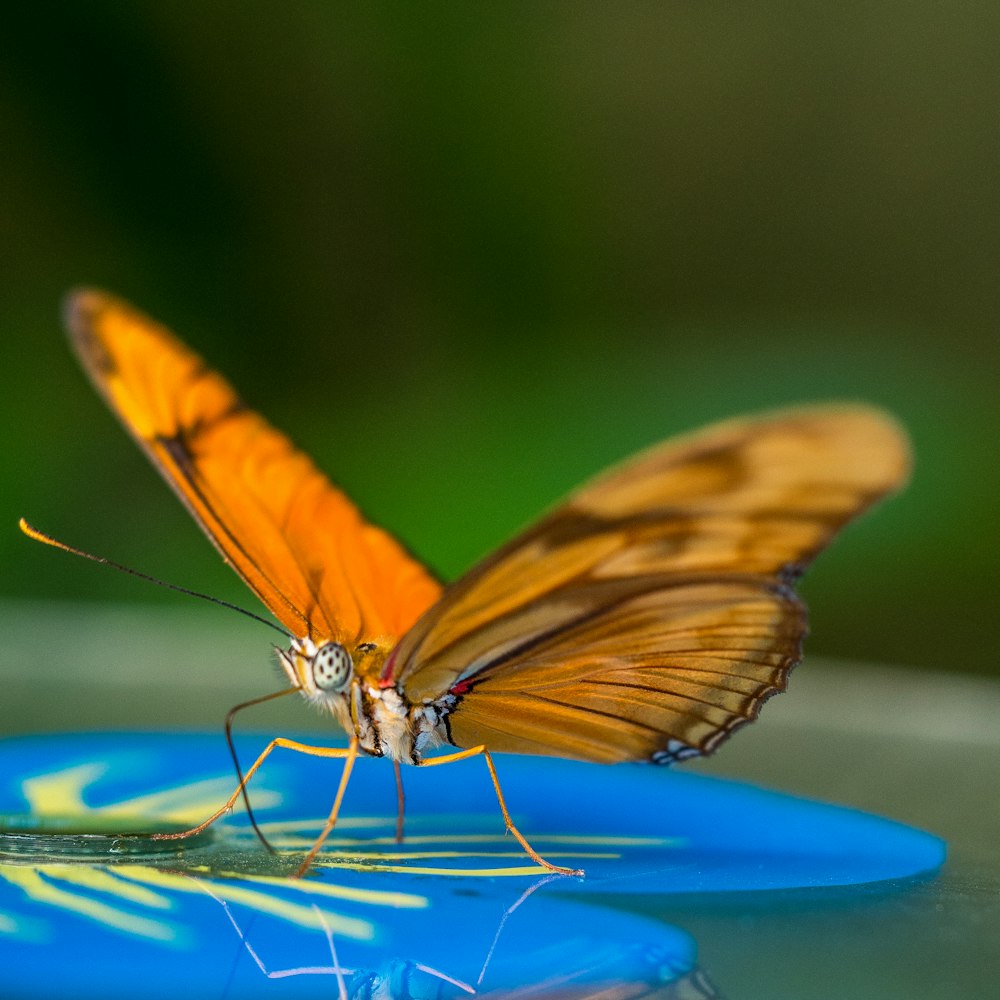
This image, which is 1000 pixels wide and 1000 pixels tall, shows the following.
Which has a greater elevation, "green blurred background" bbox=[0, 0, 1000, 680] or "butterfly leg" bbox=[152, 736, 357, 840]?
"green blurred background" bbox=[0, 0, 1000, 680]

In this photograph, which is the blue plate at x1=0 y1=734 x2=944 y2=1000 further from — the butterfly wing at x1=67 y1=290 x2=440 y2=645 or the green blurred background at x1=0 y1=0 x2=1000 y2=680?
the green blurred background at x1=0 y1=0 x2=1000 y2=680

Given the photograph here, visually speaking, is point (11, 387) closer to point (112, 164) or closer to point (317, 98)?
point (112, 164)

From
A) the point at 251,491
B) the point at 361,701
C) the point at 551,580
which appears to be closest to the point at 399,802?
the point at 361,701

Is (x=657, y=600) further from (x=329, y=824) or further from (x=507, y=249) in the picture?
(x=507, y=249)

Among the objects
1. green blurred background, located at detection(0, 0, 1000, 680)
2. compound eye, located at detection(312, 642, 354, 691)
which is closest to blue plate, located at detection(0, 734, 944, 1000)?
compound eye, located at detection(312, 642, 354, 691)

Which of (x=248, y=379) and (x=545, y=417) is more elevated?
(x=248, y=379)

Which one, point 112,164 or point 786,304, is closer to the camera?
point 112,164

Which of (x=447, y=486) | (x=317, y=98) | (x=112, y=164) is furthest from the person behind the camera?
(x=317, y=98)

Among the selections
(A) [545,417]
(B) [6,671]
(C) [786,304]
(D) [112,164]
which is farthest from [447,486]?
(C) [786,304]
